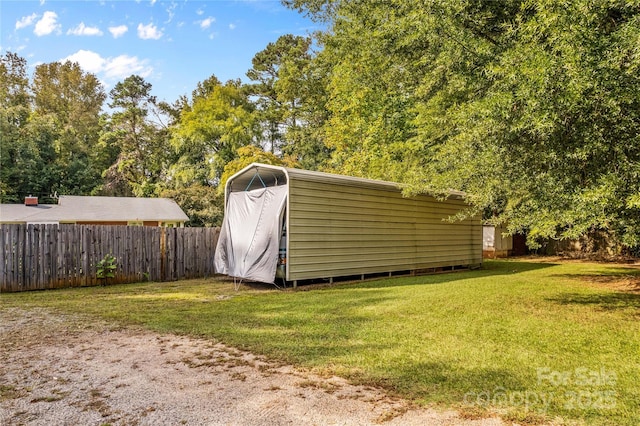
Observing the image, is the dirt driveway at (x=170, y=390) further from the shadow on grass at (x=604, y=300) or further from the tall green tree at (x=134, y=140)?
the tall green tree at (x=134, y=140)

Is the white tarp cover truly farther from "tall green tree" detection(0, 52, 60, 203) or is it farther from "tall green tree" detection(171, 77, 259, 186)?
"tall green tree" detection(0, 52, 60, 203)

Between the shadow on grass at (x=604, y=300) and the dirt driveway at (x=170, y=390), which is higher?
the dirt driveway at (x=170, y=390)

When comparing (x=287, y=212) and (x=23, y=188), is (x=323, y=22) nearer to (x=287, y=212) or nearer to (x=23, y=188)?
(x=287, y=212)

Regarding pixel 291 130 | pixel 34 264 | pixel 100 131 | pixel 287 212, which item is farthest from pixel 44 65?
pixel 287 212

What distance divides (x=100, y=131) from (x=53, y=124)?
327 cm

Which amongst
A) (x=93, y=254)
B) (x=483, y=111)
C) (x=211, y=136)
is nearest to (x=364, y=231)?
(x=483, y=111)

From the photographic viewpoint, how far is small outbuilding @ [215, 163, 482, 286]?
8.02 metres

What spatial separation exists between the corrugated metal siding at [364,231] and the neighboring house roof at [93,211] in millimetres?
12960

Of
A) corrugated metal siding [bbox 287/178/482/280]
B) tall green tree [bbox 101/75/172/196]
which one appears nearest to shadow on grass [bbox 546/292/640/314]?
corrugated metal siding [bbox 287/178/482/280]

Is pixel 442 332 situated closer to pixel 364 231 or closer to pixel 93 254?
pixel 364 231

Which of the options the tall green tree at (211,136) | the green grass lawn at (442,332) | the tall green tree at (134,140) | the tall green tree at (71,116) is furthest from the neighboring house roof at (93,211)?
the green grass lawn at (442,332)

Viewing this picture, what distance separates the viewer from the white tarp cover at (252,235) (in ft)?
26.4

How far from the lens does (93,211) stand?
18453 mm

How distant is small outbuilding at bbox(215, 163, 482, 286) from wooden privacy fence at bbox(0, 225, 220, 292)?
29.3 inches
